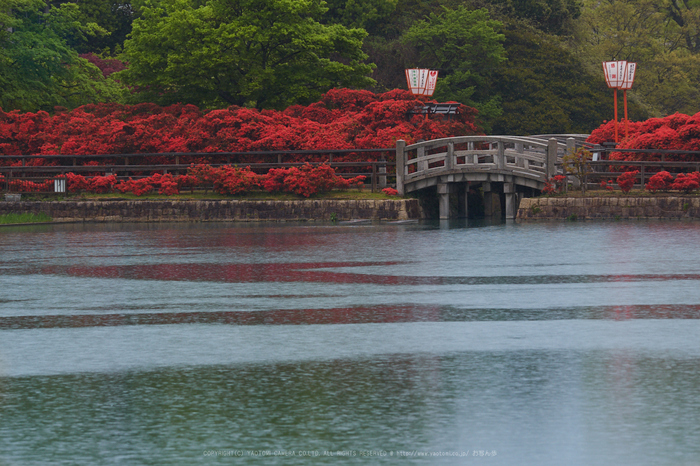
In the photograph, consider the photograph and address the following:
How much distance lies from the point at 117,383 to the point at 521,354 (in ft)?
11.3

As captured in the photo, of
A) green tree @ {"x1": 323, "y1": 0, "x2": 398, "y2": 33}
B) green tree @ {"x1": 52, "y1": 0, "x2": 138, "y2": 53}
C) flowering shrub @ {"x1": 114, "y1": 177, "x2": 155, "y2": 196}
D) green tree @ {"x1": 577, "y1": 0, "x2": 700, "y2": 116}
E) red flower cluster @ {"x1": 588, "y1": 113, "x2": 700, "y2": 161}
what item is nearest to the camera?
red flower cluster @ {"x1": 588, "y1": 113, "x2": 700, "y2": 161}

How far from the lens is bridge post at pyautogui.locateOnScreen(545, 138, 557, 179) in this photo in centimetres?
3186

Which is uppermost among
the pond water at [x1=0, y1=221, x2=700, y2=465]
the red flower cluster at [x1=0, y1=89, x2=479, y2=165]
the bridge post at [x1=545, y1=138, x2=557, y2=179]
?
the red flower cluster at [x1=0, y1=89, x2=479, y2=165]

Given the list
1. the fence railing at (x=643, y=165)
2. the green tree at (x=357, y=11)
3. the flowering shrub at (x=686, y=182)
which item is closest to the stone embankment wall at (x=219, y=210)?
the fence railing at (x=643, y=165)

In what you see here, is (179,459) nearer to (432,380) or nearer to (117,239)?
(432,380)

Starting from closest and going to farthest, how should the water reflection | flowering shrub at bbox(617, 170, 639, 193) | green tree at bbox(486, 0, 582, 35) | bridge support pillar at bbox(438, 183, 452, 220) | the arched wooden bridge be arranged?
the water reflection < flowering shrub at bbox(617, 170, 639, 193) < the arched wooden bridge < bridge support pillar at bbox(438, 183, 452, 220) < green tree at bbox(486, 0, 582, 35)

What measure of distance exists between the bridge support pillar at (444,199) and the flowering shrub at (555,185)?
3.42m

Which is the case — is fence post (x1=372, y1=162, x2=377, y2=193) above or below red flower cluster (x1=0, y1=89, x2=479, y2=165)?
below

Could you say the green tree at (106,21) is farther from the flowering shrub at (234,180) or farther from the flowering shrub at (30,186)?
the flowering shrub at (234,180)

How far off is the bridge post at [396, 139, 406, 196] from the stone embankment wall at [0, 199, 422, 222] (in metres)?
0.70

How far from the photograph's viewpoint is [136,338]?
10188 millimetres

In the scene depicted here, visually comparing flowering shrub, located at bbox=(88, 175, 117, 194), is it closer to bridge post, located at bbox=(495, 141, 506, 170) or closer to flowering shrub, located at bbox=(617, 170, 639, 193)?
bridge post, located at bbox=(495, 141, 506, 170)

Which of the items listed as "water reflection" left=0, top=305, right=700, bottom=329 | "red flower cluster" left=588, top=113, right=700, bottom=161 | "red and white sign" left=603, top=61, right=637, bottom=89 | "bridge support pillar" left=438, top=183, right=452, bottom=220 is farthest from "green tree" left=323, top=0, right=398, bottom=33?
"water reflection" left=0, top=305, right=700, bottom=329

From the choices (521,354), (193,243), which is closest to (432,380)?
(521,354)
